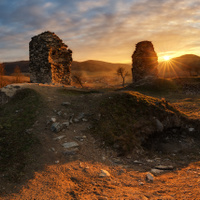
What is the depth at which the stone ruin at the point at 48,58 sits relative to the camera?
16.8 meters

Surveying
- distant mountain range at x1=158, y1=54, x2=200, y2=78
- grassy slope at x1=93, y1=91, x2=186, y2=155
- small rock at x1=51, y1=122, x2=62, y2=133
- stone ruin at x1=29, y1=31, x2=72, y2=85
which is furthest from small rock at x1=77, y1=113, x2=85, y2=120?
distant mountain range at x1=158, y1=54, x2=200, y2=78

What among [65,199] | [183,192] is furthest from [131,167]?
[65,199]

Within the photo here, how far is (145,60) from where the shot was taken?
27.3m

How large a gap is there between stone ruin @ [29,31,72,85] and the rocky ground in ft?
29.7

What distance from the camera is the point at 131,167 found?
5773 millimetres

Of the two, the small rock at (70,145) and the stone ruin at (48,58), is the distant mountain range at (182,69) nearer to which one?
Result: the stone ruin at (48,58)

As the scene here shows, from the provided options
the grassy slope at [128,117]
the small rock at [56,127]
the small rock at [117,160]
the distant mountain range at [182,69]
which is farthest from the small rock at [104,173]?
the distant mountain range at [182,69]

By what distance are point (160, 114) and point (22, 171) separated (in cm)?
651

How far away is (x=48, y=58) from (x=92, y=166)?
13.6 metres

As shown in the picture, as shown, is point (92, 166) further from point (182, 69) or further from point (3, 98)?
point (182, 69)

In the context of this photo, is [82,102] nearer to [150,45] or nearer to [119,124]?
[119,124]

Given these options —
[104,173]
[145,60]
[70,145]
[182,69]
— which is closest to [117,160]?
[104,173]

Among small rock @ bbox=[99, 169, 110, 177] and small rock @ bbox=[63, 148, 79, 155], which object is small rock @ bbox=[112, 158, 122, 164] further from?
small rock @ bbox=[63, 148, 79, 155]

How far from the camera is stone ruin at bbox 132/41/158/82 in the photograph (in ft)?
89.6
